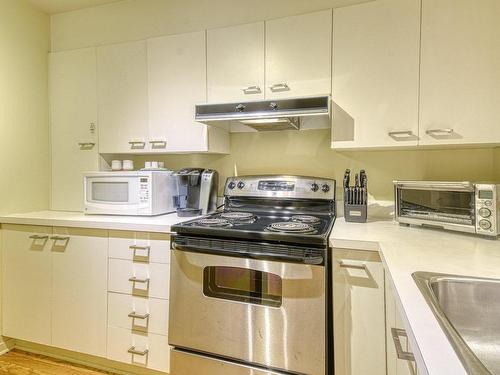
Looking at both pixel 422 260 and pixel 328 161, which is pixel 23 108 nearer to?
pixel 328 161

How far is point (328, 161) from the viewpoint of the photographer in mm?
2010

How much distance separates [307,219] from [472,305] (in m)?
0.93

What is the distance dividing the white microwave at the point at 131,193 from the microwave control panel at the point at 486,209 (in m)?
1.68

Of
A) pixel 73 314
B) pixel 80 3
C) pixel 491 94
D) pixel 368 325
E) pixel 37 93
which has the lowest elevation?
pixel 73 314

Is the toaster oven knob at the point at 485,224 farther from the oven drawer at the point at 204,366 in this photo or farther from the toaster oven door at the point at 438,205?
the oven drawer at the point at 204,366

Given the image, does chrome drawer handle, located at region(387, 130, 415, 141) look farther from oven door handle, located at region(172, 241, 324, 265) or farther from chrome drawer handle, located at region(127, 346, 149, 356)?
chrome drawer handle, located at region(127, 346, 149, 356)

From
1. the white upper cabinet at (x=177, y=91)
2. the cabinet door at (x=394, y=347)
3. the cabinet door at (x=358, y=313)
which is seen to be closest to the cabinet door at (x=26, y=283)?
Answer: the white upper cabinet at (x=177, y=91)

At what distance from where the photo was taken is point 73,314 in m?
1.89

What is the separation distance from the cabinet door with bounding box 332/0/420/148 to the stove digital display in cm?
39

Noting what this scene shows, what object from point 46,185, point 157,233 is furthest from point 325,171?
point 46,185

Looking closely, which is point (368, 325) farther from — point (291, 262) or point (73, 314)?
point (73, 314)

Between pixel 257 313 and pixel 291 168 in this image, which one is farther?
pixel 291 168

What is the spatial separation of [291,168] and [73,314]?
64.2 inches

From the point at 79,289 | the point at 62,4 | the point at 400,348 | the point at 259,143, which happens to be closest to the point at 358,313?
the point at 400,348
